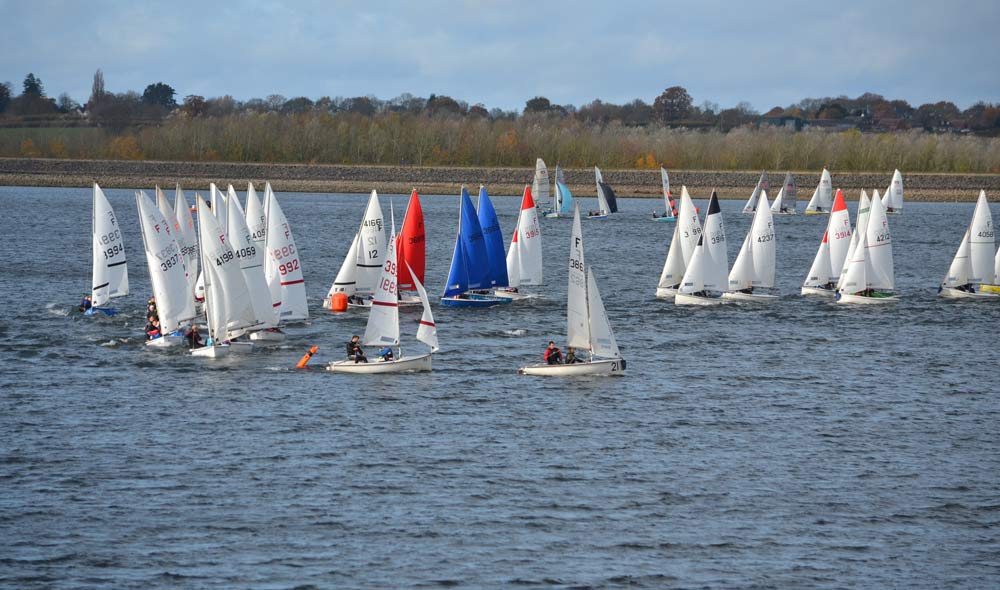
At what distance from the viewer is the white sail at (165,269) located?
169 ft

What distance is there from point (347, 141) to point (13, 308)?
138 meters

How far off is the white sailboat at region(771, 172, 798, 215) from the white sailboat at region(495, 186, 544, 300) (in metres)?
82.1

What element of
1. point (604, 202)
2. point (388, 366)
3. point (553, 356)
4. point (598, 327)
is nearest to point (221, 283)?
point (388, 366)

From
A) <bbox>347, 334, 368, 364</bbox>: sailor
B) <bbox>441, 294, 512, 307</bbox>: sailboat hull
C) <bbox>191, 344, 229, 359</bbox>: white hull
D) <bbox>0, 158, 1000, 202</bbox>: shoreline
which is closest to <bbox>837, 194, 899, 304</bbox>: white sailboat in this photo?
<bbox>441, 294, 512, 307</bbox>: sailboat hull

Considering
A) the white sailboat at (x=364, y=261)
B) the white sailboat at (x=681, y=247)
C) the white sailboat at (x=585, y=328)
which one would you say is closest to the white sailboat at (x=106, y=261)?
the white sailboat at (x=364, y=261)

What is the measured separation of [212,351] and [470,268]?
60.3ft

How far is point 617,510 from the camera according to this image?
109 ft

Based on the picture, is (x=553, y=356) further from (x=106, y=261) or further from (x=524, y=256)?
(x=106, y=261)

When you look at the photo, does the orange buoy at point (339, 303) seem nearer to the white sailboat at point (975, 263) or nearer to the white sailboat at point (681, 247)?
the white sailboat at point (681, 247)

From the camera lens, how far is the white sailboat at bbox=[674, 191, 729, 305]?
2603 inches

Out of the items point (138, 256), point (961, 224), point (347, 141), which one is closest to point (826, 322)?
point (138, 256)

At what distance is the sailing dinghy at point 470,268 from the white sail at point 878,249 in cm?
2070

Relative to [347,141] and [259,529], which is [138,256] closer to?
[259,529]

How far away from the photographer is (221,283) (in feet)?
166
